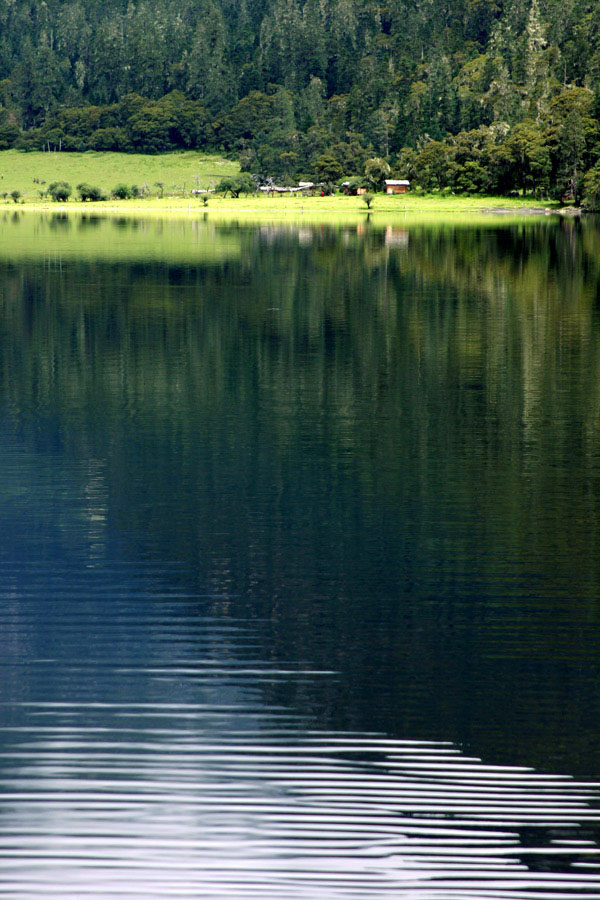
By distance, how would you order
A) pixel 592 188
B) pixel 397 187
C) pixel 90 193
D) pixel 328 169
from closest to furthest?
pixel 592 188 < pixel 397 187 < pixel 90 193 < pixel 328 169

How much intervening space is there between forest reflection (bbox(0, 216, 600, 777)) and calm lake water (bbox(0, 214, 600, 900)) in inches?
2.2

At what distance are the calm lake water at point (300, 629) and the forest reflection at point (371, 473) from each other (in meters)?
0.06

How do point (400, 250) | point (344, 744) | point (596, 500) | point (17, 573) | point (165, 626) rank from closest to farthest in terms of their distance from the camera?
point (344, 744), point (165, 626), point (17, 573), point (596, 500), point (400, 250)

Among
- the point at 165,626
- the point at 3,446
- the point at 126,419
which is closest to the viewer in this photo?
the point at 165,626

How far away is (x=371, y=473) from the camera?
61.8 feet

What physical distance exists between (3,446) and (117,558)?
718 cm

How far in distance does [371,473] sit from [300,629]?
276 inches

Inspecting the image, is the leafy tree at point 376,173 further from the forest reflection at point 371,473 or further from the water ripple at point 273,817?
the water ripple at point 273,817

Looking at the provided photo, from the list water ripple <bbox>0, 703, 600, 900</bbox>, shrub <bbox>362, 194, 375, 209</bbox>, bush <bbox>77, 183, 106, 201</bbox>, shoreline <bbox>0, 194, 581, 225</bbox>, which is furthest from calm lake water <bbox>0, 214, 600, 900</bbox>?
bush <bbox>77, 183, 106, 201</bbox>

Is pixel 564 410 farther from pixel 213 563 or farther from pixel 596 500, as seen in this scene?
pixel 213 563

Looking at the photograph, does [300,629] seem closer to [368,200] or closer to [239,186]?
[368,200]

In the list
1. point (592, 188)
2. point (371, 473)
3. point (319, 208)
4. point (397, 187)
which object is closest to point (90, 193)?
point (319, 208)

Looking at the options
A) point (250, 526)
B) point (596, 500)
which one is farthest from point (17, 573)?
point (596, 500)

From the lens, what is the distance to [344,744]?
9.60 metres
